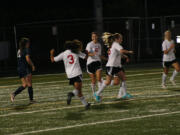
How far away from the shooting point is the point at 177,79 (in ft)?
57.6

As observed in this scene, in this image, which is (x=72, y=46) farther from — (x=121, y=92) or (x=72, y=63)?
(x=121, y=92)

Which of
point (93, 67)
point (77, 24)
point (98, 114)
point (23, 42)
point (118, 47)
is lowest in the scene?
point (98, 114)

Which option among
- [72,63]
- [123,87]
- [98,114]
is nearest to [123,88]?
[123,87]

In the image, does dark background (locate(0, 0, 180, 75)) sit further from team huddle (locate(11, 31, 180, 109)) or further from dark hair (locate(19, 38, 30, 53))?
dark hair (locate(19, 38, 30, 53))

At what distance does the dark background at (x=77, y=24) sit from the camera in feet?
93.1

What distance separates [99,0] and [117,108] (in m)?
15.1

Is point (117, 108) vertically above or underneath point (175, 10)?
underneath

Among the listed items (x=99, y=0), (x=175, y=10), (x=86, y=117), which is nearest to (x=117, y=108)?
(x=86, y=117)

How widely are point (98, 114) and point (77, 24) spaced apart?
56.0 ft

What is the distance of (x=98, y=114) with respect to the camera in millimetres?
10609

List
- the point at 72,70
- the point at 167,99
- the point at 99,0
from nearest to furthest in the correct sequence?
the point at 72,70
the point at 167,99
the point at 99,0

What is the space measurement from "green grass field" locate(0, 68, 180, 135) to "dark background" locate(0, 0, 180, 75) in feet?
42.8

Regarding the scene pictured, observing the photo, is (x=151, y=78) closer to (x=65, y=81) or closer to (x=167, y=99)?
(x=65, y=81)

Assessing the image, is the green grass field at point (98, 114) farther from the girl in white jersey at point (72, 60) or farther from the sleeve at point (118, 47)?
the sleeve at point (118, 47)
